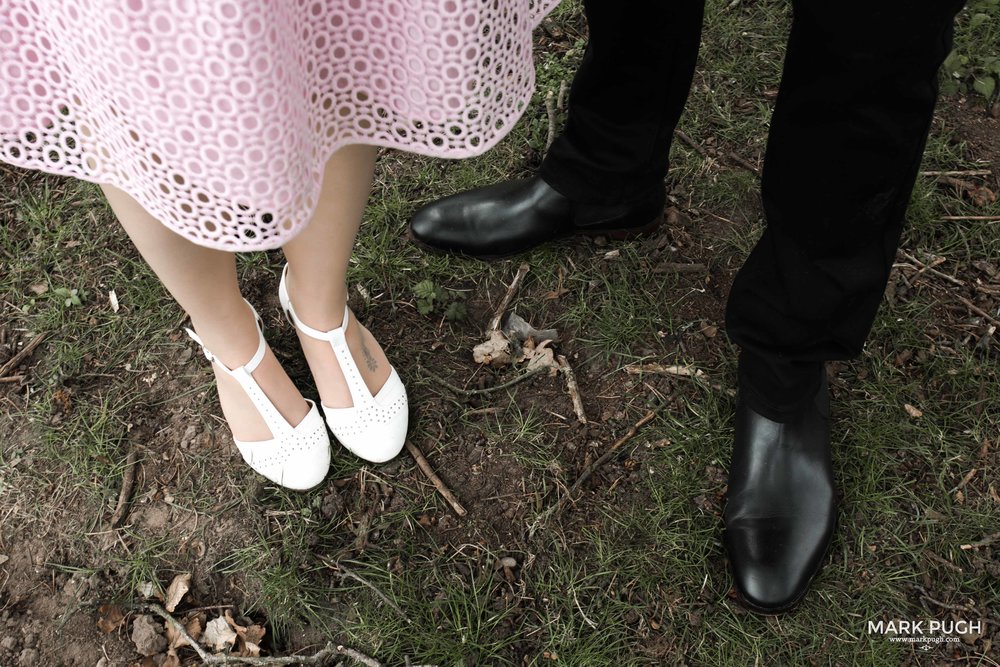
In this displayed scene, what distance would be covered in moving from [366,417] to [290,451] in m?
0.18

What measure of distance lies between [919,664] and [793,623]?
25 centimetres

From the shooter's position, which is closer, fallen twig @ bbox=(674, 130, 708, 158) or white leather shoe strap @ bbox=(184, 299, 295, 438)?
white leather shoe strap @ bbox=(184, 299, 295, 438)

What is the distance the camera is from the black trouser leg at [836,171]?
971 millimetres

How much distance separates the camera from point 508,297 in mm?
1932

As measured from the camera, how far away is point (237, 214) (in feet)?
2.99

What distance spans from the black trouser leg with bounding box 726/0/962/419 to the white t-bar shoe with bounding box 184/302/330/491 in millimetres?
919

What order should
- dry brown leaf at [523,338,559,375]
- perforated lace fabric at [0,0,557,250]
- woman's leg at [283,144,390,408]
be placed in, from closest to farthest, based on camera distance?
perforated lace fabric at [0,0,557,250], woman's leg at [283,144,390,408], dry brown leaf at [523,338,559,375]

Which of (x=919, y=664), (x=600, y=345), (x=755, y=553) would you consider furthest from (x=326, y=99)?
(x=919, y=664)

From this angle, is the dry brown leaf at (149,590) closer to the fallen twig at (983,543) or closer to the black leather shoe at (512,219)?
the black leather shoe at (512,219)

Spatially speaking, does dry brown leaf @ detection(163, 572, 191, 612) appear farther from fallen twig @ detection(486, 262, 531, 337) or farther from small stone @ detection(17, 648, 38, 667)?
fallen twig @ detection(486, 262, 531, 337)

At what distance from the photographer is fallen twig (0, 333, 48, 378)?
183cm

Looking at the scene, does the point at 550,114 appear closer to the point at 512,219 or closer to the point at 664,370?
the point at 512,219

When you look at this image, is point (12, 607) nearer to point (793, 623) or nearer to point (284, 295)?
point (284, 295)

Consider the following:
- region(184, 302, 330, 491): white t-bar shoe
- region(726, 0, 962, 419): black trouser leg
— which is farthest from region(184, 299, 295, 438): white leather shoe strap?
region(726, 0, 962, 419): black trouser leg
